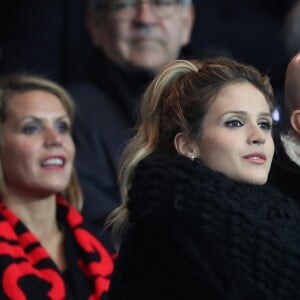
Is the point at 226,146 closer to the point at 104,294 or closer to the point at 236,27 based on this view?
the point at 104,294

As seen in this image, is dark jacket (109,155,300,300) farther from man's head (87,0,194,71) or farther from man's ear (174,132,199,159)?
man's head (87,0,194,71)

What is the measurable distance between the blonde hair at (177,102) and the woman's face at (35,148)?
95cm

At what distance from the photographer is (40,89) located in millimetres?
3588

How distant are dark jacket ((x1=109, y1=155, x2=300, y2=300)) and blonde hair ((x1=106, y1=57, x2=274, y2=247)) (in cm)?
13

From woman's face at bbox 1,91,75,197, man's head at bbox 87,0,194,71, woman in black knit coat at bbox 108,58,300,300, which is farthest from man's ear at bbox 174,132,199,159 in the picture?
man's head at bbox 87,0,194,71

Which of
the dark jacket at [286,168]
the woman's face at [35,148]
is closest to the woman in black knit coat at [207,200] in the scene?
the dark jacket at [286,168]

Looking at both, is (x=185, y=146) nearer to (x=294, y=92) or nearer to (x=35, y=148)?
(x=294, y=92)

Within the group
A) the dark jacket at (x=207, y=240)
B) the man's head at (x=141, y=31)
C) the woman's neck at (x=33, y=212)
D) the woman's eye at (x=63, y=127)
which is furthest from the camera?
the man's head at (x=141, y=31)

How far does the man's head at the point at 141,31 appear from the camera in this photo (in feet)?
13.3

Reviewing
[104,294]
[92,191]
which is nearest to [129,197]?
[104,294]

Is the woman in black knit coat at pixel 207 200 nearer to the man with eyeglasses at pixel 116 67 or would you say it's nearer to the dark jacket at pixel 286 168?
the dark jacket at pixel 286 168

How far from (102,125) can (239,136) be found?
5.21 ft

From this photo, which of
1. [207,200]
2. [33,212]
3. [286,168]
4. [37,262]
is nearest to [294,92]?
[286,168]

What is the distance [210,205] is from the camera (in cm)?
219
